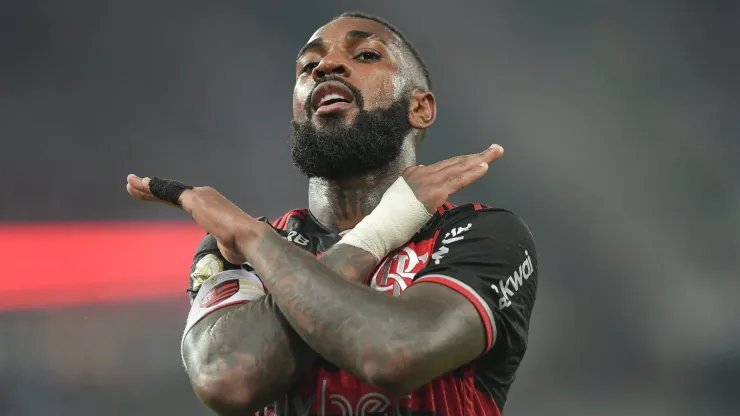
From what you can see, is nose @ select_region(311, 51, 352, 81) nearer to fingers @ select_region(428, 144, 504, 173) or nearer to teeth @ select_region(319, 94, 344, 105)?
teeth @ select_region(319, 94, 344, 105)

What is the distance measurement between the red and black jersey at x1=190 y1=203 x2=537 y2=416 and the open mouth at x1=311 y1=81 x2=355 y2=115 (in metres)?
0.53

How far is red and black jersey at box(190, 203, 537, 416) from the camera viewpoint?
1.80m

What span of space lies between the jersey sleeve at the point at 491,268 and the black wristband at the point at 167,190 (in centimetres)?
68

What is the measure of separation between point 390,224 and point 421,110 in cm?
80

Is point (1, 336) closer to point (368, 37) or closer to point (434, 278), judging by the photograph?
point (368, 37)

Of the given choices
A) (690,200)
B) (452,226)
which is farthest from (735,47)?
(452,226)

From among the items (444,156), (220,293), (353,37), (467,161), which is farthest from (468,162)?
(444,156)

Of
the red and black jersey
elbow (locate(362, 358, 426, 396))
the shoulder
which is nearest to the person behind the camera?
elbow (locate(362, 358, 426, 396))

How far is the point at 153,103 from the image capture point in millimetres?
4570

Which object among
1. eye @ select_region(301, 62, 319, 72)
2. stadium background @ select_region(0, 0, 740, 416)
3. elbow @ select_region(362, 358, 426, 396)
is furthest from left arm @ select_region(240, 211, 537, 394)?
stadium background @ select_region(0, 0, 740, 416)

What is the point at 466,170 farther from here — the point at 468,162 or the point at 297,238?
the point at 297,238

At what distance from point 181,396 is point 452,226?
266cm

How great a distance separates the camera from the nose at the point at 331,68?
7.76 feet

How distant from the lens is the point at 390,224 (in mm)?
1933
